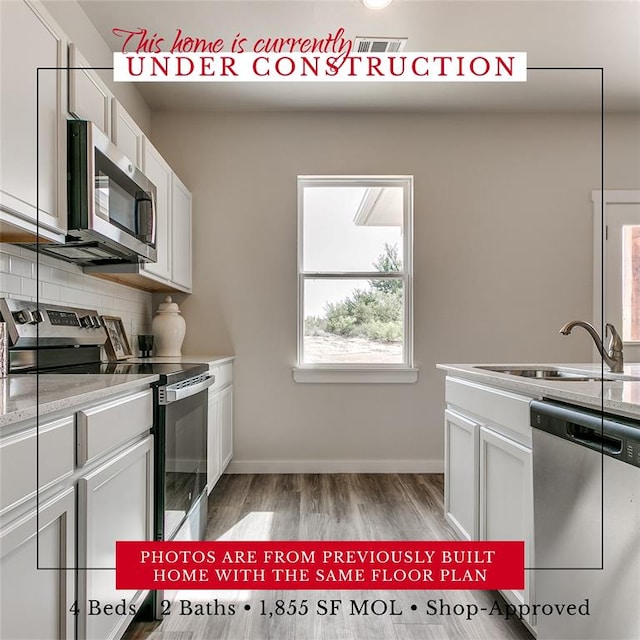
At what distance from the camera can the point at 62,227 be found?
1.73 metres

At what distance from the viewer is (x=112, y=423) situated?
4.57 feet

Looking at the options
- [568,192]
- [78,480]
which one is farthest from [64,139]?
[568,192]

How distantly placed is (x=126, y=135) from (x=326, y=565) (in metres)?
2.19

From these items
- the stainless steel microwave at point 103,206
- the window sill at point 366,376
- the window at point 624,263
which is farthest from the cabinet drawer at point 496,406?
the window at point 624,263

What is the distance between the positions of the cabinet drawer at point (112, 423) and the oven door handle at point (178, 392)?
44 mm

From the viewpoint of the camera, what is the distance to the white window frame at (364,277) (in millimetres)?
3510

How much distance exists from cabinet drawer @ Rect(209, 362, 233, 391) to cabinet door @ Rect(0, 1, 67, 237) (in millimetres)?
1262

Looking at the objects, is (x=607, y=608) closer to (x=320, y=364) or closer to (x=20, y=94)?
(x=20, y=94)

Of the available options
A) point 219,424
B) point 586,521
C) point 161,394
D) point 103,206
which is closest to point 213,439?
point 219,424

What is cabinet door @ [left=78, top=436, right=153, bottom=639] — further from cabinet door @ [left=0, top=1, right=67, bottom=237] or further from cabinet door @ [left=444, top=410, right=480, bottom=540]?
cabinet door @ [left=444, top=410, right=480, bottom=540]

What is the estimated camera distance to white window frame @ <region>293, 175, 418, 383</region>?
3.51m

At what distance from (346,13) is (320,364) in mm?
2176

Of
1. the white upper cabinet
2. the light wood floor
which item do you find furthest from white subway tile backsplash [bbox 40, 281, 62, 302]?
the light wood floor

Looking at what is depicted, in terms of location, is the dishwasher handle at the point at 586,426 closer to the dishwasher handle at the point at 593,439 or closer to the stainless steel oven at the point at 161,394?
the dishwasher handle at the point at 593,439
